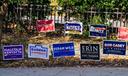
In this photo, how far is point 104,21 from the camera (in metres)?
17.1

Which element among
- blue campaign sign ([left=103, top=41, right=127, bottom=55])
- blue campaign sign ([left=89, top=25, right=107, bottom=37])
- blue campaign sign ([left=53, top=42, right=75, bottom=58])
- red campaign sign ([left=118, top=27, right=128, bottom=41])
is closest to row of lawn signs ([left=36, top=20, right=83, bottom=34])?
blue campaign sign ([left=89, top=25, right=107, bottom=37])

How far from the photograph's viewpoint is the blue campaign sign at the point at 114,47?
38.0 ft

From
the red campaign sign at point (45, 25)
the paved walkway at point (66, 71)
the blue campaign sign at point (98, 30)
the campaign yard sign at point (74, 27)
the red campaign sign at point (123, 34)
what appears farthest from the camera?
the red campaign sign at point (45, 25)

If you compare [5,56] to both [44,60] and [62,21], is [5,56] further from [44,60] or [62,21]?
[62,21]

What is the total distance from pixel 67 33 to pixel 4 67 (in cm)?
510

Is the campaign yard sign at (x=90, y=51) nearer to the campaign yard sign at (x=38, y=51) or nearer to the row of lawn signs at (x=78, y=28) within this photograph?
the campaign yard sign at (x=38, y=51)

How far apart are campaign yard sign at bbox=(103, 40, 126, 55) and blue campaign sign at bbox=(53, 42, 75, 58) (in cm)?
93

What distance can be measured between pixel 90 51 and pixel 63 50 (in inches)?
28.3

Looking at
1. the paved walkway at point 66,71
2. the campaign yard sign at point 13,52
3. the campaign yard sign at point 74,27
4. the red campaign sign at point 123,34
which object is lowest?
the paved walkway at point 66,71

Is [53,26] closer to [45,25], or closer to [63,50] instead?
[45,25]

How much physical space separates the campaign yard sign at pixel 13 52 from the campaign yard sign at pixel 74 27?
437 centimetres

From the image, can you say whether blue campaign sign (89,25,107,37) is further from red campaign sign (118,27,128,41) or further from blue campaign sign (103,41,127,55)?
blue campaign sign (103,41,127,55)

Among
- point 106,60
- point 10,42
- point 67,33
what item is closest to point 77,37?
point 67,33

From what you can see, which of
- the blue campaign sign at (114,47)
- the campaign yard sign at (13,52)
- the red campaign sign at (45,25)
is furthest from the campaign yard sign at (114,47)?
the red campaign sign at (45,25)
